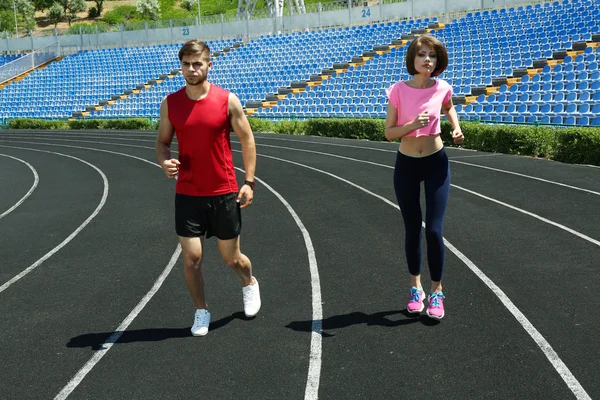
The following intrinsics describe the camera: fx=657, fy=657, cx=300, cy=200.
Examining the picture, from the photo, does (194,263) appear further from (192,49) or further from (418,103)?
(418,103)

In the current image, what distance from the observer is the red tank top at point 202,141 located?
4.52m

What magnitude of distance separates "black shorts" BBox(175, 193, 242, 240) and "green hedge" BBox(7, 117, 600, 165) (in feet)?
38.0

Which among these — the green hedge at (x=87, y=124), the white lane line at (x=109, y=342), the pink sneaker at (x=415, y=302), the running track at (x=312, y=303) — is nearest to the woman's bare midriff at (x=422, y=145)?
the pink sneaker at (x=415, y=302)

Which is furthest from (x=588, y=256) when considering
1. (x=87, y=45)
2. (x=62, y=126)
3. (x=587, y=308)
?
(x=87, y=45)

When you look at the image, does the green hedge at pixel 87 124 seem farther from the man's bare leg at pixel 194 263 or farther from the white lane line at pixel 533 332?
the man's bare leg at pixel 194 263

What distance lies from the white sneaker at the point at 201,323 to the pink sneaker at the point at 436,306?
5.55 ft

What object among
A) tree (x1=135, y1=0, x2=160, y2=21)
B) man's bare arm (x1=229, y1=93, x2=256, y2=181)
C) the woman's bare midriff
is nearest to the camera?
man's bare arm (x1=229, y1=93, x2=256, y2=181)

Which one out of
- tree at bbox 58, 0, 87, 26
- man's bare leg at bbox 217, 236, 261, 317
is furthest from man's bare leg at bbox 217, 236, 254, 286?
tree at bbox 58, 0, 87, 26

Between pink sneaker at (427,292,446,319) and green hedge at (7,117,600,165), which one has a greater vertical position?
pink sneaker at (427,292,446,319)

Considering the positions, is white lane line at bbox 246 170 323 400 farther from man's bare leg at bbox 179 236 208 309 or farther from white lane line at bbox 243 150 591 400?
white lane line at bbox 243 150 591 400

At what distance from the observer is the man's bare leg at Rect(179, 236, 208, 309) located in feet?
15.4

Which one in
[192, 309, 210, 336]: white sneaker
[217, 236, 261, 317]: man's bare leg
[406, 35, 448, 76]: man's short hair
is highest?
[406, 35, 448, 76]: man's short hair

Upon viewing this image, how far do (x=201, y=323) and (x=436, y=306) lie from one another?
70.6 inches

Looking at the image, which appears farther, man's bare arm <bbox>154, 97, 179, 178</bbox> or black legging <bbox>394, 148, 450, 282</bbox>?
black legging <bbox>394, 148, 450, 282</bbox>
